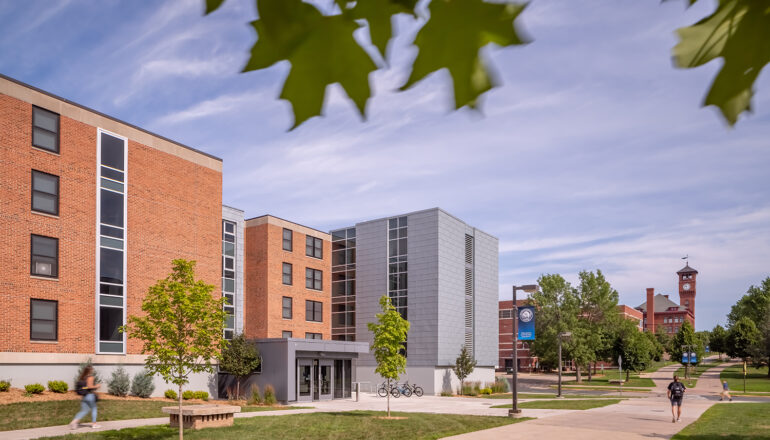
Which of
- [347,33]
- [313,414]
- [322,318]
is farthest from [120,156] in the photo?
[347,33]

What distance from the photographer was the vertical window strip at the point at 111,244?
100 feet

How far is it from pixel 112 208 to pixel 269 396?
Result: 13.1 metres

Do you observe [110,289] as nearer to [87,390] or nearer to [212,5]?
[87,390]

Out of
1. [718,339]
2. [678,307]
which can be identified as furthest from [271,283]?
[678,307]

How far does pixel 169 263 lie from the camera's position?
34.0 meters

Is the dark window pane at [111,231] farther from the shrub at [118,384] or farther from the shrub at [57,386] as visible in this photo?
the shrub at [57,386]

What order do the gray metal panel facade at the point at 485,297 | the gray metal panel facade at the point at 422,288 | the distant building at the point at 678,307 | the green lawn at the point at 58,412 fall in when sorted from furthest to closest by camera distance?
the distant building at the point at 678,307 → the gray metal panel facade at the point at 485,297 → the gray metal panel facade at the point at 422,288 → the green lawn at the point at 58,412

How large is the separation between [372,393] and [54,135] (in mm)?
30051

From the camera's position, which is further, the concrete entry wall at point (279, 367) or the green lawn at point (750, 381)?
the green lawn at point (750, 381)

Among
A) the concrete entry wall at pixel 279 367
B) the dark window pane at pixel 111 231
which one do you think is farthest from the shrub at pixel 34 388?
the concrete entry wall at pixel 279 367

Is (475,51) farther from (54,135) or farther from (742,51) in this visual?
(54,135)

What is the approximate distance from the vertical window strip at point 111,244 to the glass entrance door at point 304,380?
10.9 metres

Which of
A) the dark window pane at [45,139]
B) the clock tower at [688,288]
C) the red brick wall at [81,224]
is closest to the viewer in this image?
the red brick wall at [81,224]

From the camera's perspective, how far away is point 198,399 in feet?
108
